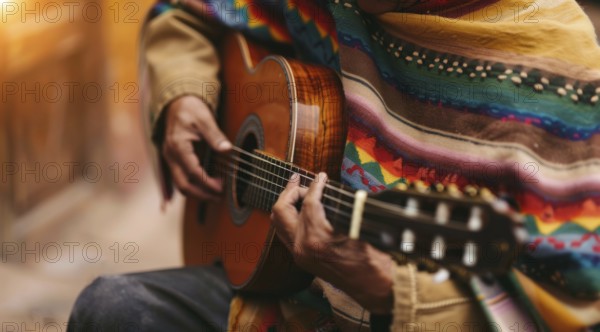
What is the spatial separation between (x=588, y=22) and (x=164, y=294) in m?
0.87

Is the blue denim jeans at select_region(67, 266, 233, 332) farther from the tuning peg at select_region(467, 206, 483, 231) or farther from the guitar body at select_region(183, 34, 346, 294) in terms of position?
the tuning peg at select_region(467, 206, 483, 231)

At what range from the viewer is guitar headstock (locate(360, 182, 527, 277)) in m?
0.70

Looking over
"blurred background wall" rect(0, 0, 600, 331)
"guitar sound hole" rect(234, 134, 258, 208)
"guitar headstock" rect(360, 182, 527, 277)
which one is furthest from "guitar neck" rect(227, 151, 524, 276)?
"blurred background wall" rect(0, 0, 600, 331)

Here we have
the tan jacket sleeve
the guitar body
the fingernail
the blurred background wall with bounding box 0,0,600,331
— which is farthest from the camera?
the blurred background wall with bounding box 0,0,600,331

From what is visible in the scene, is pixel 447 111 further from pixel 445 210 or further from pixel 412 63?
pixel 445 210

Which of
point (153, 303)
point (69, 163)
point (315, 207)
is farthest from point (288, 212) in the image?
point (69, 163)

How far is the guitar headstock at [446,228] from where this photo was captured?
2.31 feet

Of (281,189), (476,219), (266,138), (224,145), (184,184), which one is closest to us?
(476,219)

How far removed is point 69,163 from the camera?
9.41 ft

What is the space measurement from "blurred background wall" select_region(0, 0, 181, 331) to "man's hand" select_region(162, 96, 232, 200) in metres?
0.88

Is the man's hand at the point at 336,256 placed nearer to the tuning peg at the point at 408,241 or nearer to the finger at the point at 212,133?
the tuning peg at the point at 408,241

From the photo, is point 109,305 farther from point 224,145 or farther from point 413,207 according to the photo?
point 413,207

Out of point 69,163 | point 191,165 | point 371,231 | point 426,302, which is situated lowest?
point 69,163

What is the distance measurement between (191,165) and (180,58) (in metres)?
0.28
